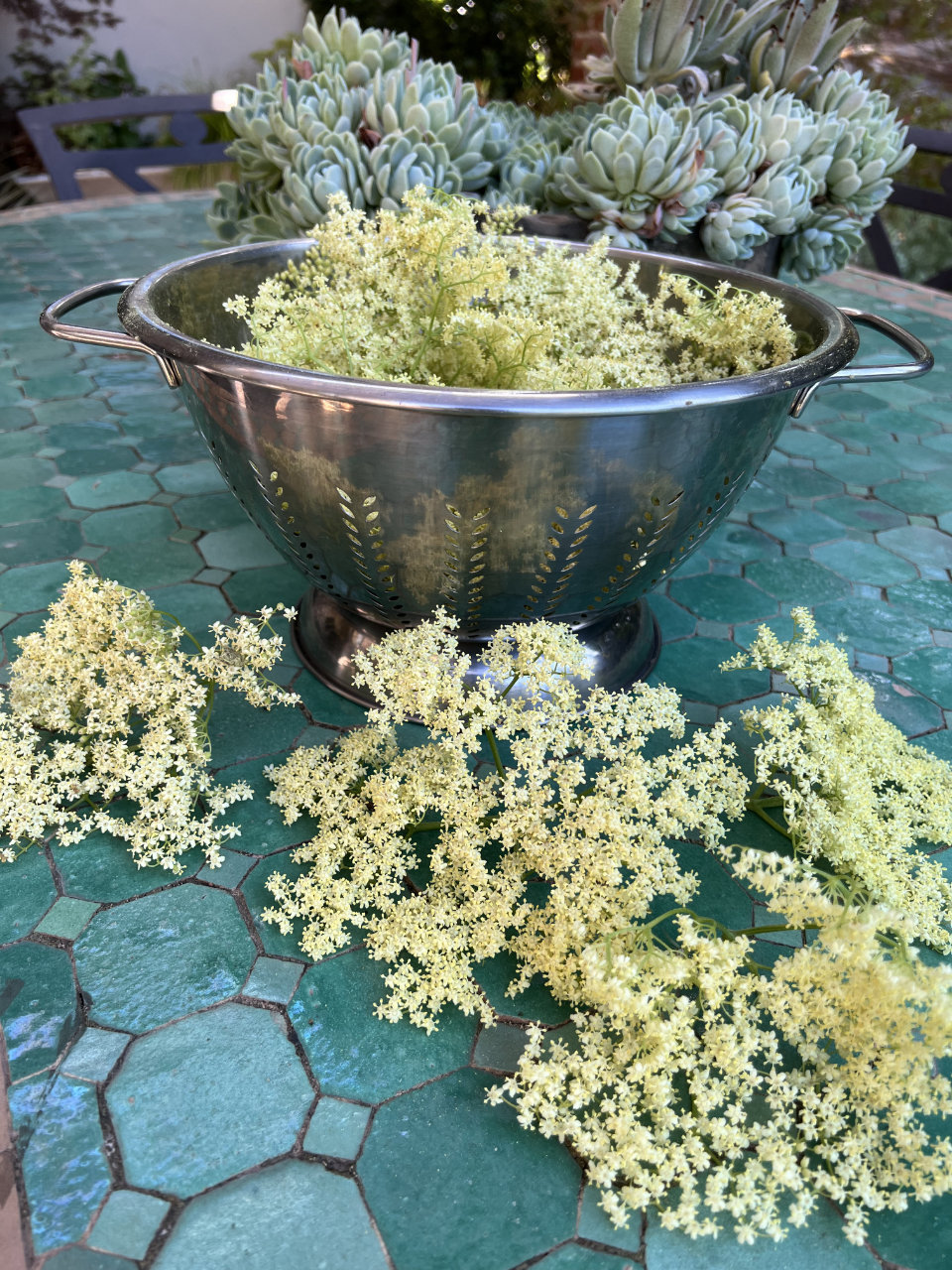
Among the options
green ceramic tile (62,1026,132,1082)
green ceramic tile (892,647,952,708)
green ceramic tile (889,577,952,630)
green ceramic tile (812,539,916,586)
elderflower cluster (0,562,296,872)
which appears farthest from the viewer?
green ceramic tile (812,539,916,586)

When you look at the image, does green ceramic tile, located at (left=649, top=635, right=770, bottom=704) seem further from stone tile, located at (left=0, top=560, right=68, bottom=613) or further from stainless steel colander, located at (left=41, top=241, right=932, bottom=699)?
stone tile, located at (left=0, top=560, right=68, bottom=613)

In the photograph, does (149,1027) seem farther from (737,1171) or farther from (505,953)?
(737,1171)

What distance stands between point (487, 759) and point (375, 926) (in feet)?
1.37

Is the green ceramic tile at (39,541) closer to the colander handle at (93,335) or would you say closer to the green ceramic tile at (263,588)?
the green ceramic tile at (263,588)

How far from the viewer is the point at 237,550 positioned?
201 cm

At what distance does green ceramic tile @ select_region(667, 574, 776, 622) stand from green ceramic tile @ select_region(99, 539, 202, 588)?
42.4 inches

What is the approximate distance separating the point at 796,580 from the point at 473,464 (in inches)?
46.2

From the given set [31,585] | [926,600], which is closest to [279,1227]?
[31,585]

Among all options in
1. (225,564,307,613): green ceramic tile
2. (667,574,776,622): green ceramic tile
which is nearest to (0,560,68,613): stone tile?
(225,564,307,613): green ceramic tile

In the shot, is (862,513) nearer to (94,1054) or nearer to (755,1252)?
(755,1252)

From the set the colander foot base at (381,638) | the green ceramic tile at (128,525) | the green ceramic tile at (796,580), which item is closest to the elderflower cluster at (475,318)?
the colander foot base at (381,638)

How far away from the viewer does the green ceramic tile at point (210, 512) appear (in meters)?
2.11

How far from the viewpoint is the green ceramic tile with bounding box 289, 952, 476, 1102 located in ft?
3.22

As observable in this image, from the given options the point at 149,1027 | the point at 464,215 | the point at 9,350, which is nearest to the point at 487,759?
the point at 149,1027
